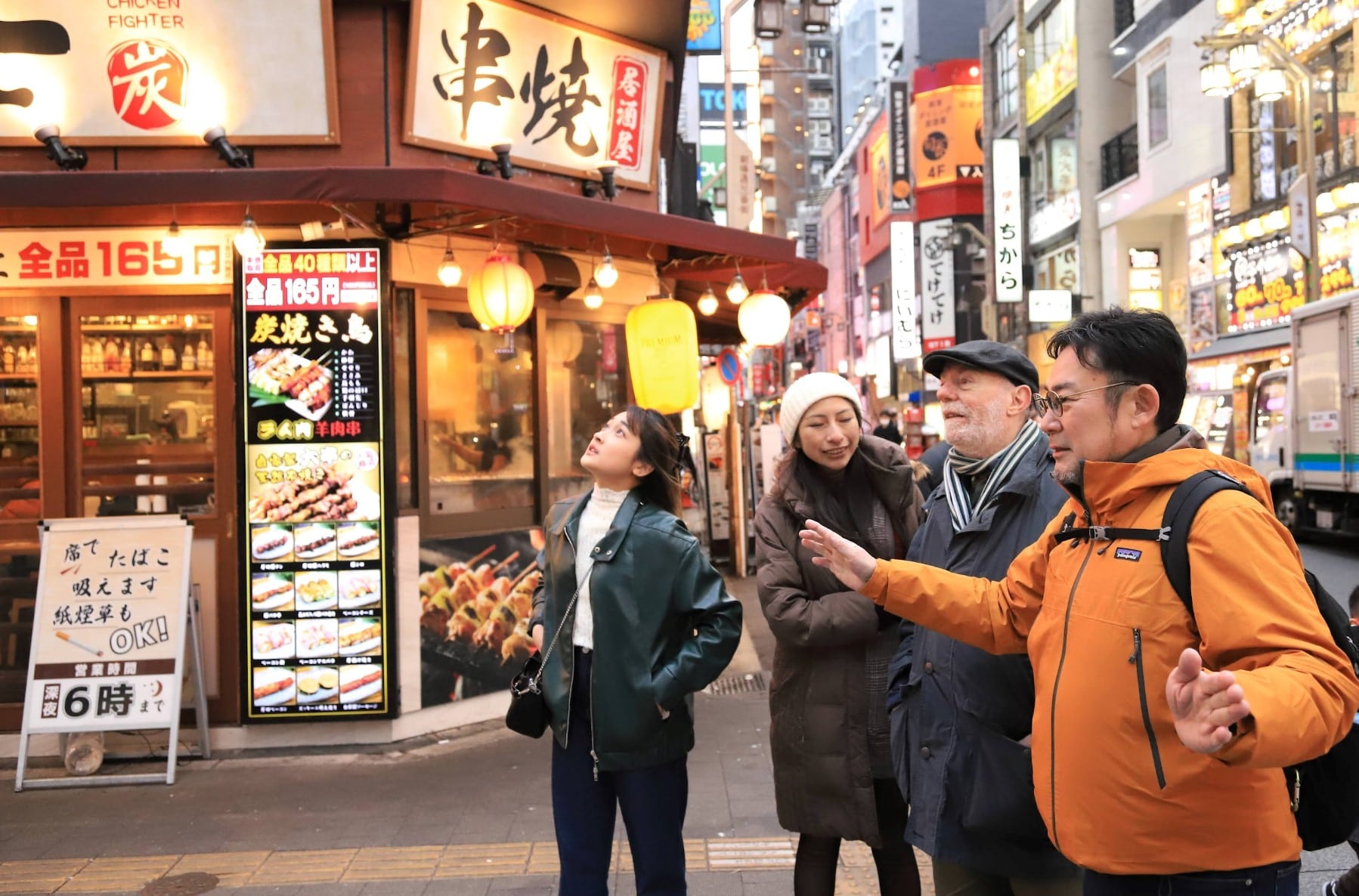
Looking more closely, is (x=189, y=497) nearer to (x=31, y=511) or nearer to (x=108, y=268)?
(x=31, y=511)

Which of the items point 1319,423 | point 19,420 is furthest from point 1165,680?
point 1319,423

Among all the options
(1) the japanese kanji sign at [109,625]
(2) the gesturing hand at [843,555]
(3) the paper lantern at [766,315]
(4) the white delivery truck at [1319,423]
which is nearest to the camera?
(2) the gesturing hand at [843,555]

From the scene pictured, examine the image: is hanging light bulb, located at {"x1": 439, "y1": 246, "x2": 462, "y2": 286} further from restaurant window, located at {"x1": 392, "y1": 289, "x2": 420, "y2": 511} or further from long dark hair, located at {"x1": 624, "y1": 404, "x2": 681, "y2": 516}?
long dark hair, located at {"x1": 624, "y1": 404, "x2": 681, "y2": 516}

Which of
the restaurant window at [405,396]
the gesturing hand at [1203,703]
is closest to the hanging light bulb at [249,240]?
the restaurant window at [405,396]

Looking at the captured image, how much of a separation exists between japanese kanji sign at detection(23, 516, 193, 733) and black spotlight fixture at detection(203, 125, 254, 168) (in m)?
2.37

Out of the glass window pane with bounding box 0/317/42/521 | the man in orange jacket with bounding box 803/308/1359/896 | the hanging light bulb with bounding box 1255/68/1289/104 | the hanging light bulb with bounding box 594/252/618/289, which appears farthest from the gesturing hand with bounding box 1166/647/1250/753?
the hanging light bulb with bounding box 1255/68/1289/104

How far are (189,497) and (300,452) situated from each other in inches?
41.2

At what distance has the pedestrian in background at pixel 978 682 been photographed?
3074mm

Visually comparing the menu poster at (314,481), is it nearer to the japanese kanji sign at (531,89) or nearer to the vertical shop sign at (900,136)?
the japanese kanji sign at (531,89)

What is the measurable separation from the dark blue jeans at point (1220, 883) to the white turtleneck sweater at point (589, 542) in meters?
1.99

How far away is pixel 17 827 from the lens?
6.12 metres

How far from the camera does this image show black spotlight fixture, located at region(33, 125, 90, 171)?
23.0 ft

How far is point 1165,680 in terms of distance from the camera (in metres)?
2.18

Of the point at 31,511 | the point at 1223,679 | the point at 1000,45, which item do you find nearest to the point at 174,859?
the point at 31,511
